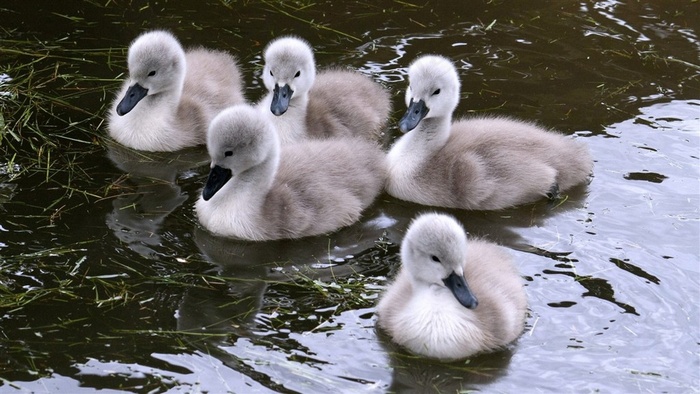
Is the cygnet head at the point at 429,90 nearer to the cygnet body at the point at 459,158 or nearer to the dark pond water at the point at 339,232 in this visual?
the cygnet body at the point at 459,158

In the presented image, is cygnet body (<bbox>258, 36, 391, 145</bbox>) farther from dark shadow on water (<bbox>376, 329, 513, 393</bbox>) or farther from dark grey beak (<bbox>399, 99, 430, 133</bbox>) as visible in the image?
dark shadow on water (<bbox>376, 329, 513, 393</bbox>)

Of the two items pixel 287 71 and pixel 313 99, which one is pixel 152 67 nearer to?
pixel 287 71

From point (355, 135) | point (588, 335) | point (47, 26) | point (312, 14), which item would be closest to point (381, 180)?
point (355, 135)

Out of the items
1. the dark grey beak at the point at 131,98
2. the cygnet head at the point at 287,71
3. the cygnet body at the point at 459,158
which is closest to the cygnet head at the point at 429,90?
the cygnet body at the point at 459,158

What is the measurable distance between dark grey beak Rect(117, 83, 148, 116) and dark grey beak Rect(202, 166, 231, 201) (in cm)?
103

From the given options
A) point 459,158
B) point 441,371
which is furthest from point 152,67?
point 441,371

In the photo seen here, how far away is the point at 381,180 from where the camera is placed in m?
6.65

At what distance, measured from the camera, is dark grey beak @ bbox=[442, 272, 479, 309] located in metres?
5.07

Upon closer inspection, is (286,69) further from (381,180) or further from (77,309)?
(77,309)

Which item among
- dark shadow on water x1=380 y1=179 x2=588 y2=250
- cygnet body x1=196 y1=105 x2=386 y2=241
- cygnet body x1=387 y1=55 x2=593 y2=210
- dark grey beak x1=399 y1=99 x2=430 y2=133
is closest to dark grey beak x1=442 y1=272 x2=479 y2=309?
dark shadow on water x1=380 y1=179 x2=588 y2=250

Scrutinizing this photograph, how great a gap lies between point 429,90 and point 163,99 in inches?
67.7

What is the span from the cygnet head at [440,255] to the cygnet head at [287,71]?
74.9 inches

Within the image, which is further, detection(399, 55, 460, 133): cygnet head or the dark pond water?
detection(399, 55, 460, 133): cygnet head

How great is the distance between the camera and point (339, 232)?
6.31 metres
